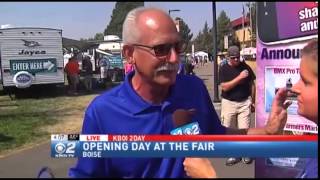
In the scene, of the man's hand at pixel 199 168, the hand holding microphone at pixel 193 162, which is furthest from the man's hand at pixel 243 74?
the man's hand at pixel 199 168

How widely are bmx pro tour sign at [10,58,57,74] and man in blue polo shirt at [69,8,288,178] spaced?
754 inches

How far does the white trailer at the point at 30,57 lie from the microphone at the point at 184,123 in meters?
18.4

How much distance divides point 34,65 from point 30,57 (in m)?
0.34

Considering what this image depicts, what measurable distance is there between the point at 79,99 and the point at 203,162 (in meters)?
18.8

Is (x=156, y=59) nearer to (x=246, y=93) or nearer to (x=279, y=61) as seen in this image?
(x=279, y=61)

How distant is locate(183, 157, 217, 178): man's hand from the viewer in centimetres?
160

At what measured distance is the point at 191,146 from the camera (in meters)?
1.58

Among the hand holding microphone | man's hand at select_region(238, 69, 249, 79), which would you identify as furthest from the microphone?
man's hand at select_region(238, 69, 249, 79)

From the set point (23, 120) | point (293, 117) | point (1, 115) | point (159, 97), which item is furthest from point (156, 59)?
point (1, 115)

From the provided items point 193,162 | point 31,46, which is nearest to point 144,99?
point 193,162

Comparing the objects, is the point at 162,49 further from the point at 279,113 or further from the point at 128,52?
the point at 279,113

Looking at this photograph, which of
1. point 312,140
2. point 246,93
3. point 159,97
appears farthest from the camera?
point 246,93

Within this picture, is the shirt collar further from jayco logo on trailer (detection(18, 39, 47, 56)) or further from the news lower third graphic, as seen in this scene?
jayco logo on trailer (detection(18, 39, 47, 56))

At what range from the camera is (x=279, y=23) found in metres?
3.31
